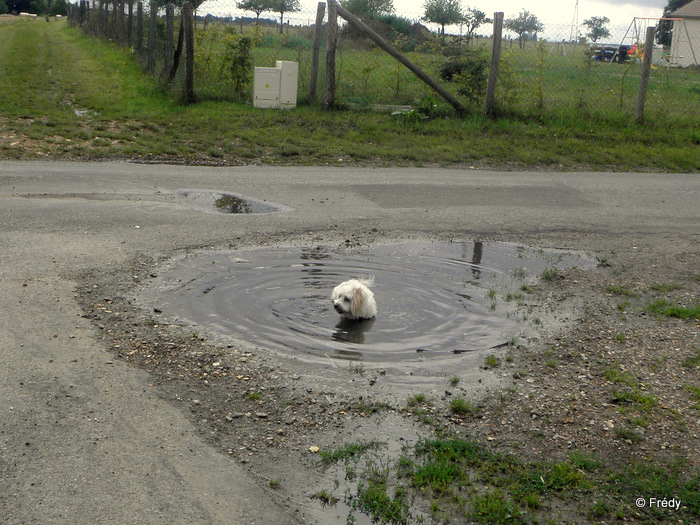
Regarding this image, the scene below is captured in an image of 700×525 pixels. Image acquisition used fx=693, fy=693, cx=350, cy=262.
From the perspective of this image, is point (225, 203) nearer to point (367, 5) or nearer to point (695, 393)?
point (695, 393)

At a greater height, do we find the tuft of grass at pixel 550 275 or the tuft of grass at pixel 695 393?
the tuft of grass at pixel 550 275

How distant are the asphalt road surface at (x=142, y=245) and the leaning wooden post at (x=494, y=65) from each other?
4.24 meters

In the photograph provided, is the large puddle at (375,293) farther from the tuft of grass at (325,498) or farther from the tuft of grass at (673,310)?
the tuft of grass at (325,498)

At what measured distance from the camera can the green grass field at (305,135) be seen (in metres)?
12.8

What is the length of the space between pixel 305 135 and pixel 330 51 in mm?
2981

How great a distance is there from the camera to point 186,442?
162 inches

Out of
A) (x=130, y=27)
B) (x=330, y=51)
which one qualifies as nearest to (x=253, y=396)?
(x=330, y=51)

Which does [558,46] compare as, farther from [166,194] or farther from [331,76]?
[166,194]

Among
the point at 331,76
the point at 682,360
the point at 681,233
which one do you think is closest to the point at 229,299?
the point at 682,360

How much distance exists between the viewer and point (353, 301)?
19.9ft

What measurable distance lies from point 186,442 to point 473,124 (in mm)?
13241

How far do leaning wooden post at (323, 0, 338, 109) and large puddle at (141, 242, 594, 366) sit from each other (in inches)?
344

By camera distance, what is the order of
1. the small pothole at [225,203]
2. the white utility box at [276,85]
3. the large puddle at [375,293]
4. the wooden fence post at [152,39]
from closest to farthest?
the large puddle at [375,293]
the small pothole at [225,203]
the white utility box at [276,85]
the wooden fence post at [152,39]

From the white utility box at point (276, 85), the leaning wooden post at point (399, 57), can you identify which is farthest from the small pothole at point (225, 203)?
the leaning wooden post at point (399, 57)
